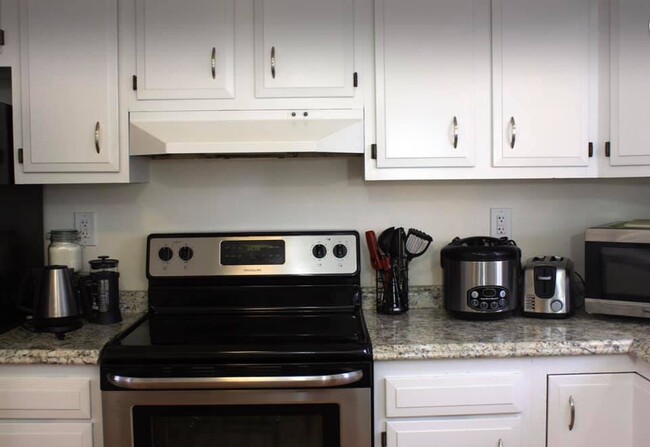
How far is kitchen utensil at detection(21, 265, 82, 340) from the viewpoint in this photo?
6.01 ft

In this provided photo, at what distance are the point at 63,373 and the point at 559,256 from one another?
1886 millimetres

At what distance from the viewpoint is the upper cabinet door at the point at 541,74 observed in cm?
194

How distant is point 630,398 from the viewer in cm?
172

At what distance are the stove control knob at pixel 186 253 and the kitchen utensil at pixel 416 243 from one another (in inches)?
33.1

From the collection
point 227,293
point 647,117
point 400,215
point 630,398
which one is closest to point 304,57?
point 400,215

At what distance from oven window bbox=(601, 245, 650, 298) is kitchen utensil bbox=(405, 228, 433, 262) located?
2.05ft

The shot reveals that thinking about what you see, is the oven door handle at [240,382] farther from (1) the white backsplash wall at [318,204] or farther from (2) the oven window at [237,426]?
(1) the white backsplash wall at [318,204]

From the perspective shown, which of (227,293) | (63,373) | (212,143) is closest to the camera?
(63,373)

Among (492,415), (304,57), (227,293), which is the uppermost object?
(304,57)

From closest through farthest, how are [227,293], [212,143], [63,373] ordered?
[63,373], [212,143], [227,293]

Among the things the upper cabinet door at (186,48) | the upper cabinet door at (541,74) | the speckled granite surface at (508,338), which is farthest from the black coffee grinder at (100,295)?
the upper cabinet door at (541,74)

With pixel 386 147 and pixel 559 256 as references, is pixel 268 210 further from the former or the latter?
pixel 559 256

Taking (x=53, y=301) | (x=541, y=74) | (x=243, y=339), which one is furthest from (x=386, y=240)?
(x=53, y=301)

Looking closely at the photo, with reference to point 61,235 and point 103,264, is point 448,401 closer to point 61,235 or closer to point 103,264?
point 103,264
